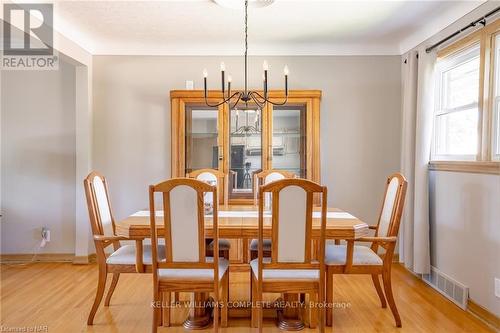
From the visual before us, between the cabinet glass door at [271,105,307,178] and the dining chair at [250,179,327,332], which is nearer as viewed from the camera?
the dining chair at [250,179,327,332]

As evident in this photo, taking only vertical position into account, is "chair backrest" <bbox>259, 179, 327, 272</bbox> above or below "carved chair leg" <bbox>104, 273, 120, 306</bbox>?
above

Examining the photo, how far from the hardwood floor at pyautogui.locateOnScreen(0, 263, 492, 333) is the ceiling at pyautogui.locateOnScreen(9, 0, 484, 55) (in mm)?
2330

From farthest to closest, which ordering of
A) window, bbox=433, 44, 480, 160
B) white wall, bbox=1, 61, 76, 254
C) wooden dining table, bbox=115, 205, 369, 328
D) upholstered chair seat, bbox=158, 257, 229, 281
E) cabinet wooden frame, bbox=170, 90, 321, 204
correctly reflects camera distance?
white wall, bbox=1, 61, 76, 254 < cabinet wooden frame, bbox=170, 90, 321, 204 < window, bbox=433, 44, 480, 160 < wooden dining table, bbox=115, 205, 369, 328 < upholstered chair seat, bbox=158, 257, 229, 281

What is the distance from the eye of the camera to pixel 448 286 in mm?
2658

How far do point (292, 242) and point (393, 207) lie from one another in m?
0.89

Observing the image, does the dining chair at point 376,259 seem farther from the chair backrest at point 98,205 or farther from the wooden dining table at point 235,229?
the chair backrest at point 98,205

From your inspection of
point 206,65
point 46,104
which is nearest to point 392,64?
point 206,65

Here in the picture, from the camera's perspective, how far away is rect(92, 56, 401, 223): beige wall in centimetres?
360

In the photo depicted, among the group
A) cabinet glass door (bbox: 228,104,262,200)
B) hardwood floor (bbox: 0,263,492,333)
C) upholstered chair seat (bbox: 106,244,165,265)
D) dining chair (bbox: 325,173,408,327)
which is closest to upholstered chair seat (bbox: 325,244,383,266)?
dining chair (bbox: 325,173,408,327)

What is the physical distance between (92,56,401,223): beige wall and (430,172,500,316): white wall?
823 millimetres

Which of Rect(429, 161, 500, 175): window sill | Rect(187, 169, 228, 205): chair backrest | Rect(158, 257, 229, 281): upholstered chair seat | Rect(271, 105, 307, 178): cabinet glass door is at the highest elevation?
Rect(271, 105, 307, 178): cabinet glass door

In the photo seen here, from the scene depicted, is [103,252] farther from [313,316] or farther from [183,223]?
[313,316]

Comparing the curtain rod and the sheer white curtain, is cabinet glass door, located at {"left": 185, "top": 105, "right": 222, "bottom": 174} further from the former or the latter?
the curtain rod

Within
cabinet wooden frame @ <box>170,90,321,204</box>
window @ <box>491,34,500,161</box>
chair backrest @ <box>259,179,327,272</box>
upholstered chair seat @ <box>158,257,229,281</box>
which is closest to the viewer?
chair backrest @ <box>259,179,327,272</box>
